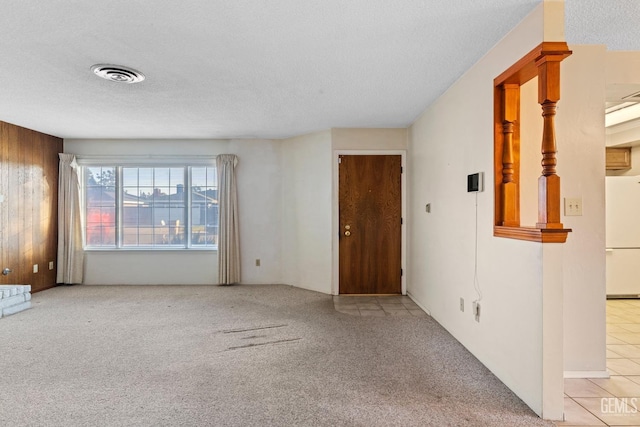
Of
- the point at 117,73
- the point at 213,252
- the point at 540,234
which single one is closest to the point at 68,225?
the point at 213,252

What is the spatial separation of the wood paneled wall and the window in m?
0.49

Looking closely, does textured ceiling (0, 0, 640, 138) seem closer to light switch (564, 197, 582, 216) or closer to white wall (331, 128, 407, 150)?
white wall (331, 128, 407, 150)

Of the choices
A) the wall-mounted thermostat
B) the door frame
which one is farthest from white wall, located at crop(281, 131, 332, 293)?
the wall-mounted thermostat

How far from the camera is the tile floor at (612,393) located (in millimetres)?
2072

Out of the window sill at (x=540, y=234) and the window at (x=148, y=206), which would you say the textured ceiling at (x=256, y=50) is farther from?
the window at (x=148, y=206)

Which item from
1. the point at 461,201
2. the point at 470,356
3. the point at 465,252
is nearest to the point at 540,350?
the point at 470,356

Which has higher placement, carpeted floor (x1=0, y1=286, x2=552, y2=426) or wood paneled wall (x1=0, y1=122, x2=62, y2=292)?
wood paneled wall (x1=0, y1=122, x2=62, y2=292)

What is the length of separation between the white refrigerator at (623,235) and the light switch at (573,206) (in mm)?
2910

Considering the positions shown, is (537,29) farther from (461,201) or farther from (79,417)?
(79,417)

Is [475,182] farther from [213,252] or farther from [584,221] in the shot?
[213,252]

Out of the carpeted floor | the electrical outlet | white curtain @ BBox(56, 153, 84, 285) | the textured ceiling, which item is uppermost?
the textured ceiling

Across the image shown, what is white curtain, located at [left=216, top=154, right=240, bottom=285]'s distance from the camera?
18.7ft

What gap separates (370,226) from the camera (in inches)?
203

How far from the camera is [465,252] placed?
312 cm
